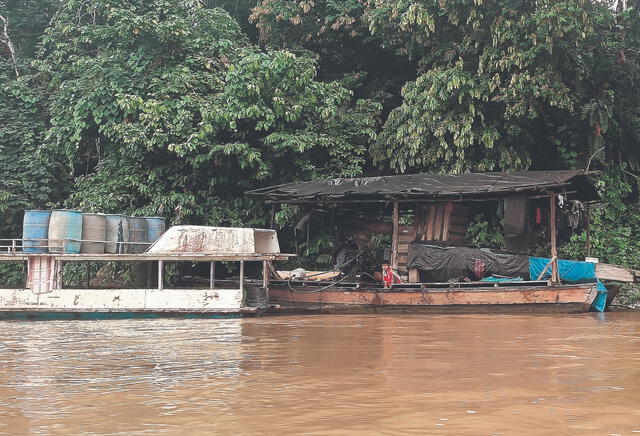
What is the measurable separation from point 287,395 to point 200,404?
2.49 feet

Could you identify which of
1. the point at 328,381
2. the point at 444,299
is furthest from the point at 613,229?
the point at 328,381

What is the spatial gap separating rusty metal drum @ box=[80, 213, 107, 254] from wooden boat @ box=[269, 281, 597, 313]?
4.08m

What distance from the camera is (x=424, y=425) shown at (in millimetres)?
4832

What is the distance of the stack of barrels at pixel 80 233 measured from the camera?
1466 centimetres

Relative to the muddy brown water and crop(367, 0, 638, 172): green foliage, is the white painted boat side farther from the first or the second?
crop(367, 0, 638, 172): green foliage

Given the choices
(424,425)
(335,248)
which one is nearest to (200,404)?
(424,425)

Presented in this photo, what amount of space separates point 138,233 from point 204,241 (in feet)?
6.47

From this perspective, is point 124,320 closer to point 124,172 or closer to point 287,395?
point 124,172

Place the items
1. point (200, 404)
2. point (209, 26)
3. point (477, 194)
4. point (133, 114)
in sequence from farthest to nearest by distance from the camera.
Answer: point (209, 26) < point (133, 114) < point (477, 194) < point (200, 404)

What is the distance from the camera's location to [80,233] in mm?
14891

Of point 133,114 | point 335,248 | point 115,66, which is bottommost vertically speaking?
point 335,248

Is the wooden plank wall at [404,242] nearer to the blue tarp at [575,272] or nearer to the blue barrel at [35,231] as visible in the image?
the blue tarp at [575,272]

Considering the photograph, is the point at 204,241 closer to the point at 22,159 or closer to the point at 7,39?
the point at 22,159

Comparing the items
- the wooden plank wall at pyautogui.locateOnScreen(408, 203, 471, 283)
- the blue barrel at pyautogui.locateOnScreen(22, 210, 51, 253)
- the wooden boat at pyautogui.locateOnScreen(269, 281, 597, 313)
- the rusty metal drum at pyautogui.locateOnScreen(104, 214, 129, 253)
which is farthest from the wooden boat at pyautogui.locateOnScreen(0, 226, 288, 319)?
the wooden plank wall at pyautogui.locateOnScreen(408, 203, 471, 283)
